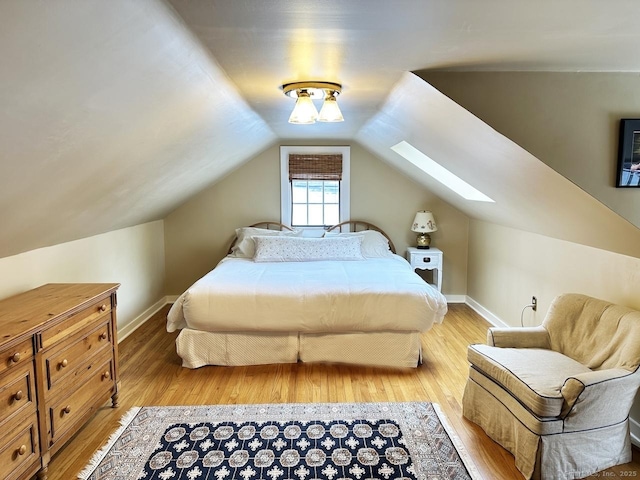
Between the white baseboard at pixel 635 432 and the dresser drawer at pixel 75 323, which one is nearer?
the dresser drawer at pixel 75 323

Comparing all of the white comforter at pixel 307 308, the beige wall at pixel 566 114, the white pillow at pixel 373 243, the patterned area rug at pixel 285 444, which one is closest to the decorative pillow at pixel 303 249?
the white pillow at pixel 373 243

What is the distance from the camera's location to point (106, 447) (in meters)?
2.35

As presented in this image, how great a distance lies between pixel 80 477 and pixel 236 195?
11.8 ft

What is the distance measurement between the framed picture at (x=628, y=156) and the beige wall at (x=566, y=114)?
27mm

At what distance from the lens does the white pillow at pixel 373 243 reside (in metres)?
4.79

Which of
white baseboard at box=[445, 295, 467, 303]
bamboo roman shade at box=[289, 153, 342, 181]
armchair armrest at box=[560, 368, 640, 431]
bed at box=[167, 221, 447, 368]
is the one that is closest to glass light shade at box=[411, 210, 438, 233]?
white baseboard at box=[445, 295, 467, 303]

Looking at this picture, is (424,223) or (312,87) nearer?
(312,87)

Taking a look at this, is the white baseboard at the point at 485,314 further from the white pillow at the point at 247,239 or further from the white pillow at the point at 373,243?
the white pillow at the point at 247,239

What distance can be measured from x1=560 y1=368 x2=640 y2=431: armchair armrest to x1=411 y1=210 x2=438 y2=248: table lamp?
119 inches

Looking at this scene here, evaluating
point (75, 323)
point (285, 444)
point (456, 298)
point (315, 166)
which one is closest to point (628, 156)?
point (285, 444)

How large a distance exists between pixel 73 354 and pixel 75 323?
17 cm

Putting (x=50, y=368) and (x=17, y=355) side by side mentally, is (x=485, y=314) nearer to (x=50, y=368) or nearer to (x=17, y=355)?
(x=50, y=368)

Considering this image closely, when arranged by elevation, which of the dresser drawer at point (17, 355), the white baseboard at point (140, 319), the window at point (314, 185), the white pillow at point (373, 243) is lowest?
the white baseboard at point (140, 319)

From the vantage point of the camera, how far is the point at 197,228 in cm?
523
